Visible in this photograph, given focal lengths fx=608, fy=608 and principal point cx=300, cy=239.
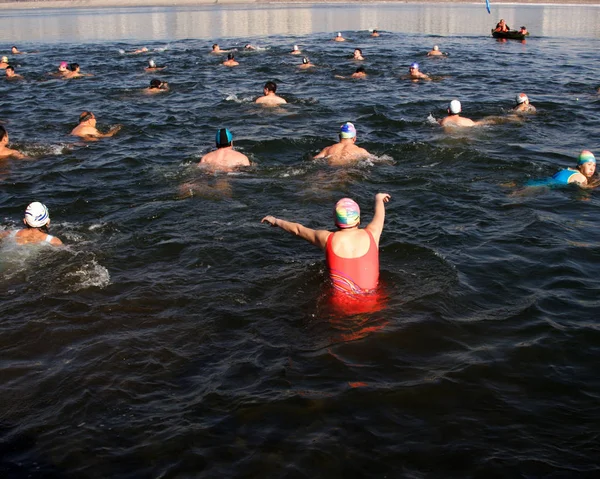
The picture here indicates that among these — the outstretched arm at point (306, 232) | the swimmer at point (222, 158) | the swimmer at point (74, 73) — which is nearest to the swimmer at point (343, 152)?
the swimmer at point (222, 158)

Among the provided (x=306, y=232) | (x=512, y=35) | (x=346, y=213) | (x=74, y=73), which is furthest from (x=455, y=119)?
(x=512, y=35)

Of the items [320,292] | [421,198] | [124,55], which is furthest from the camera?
[124,55]

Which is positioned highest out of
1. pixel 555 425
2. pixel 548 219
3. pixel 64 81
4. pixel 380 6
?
pixel 380 6

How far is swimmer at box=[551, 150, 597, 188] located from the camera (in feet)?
34.7

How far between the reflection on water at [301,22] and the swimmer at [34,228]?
3439 centimetres

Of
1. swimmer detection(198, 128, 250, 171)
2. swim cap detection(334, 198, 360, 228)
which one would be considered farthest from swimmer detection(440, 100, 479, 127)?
swim cap detection(334, 198, 360, 228)

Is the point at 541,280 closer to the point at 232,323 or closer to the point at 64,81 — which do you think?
the point at 232,323

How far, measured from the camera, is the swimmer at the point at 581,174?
10586 mm

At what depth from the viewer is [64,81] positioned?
23094 mm

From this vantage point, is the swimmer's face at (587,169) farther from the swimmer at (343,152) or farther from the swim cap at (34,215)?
the swim cap at (34,215)

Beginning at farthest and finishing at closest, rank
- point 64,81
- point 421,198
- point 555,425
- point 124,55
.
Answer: point 124,55 < point 64,81 < point 421,198 < point 555,425

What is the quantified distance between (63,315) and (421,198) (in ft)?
20.6

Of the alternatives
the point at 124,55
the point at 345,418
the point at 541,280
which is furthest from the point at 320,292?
the point at 124,55

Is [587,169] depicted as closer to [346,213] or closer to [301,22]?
[346,213]
